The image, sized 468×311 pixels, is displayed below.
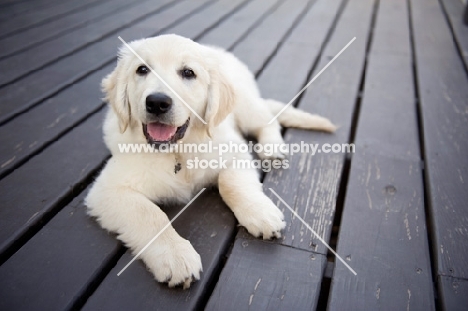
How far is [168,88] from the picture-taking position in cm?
158

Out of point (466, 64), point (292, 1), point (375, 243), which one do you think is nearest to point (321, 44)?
point (466, 64)

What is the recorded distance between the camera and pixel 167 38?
5.53 feet

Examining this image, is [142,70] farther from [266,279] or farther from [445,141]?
[445,141]

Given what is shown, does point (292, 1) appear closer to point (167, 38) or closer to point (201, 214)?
point (167, 38)

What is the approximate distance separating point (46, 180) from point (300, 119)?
1404mm

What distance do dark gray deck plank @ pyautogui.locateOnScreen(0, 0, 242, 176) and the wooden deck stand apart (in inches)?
0.5

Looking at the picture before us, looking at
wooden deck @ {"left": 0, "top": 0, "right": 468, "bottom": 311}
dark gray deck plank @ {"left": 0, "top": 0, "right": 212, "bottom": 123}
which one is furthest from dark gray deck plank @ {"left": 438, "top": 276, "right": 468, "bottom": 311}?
dark gray deck plank @ {"left": 0, "top": 0, "right": 212, "bottom": 123}

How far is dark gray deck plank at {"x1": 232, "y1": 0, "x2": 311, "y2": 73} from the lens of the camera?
312 cm

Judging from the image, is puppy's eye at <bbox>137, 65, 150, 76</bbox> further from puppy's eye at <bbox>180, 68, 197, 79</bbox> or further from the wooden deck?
the wooden deck

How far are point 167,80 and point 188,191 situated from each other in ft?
1.66

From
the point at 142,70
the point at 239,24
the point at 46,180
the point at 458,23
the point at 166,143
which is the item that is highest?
the point at 142,70

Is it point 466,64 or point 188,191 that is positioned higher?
point 188,191

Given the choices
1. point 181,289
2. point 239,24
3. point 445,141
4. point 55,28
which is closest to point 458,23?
point 239,24

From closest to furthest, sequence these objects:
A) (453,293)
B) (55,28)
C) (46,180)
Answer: (453,293) < (46,180) < (55,28)
